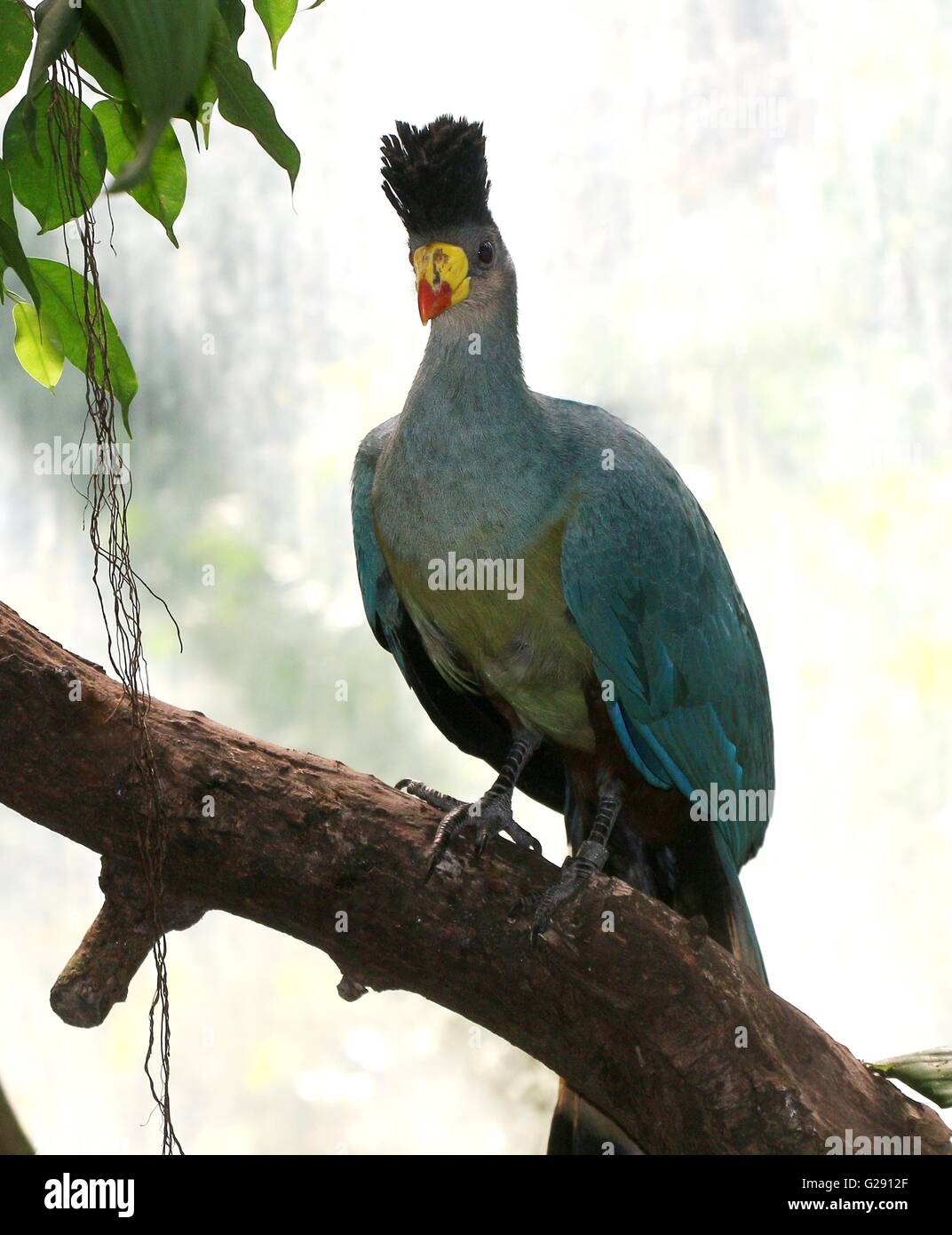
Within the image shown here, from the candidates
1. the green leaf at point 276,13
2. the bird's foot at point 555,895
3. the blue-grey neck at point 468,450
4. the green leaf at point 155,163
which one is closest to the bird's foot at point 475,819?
the bird's foot at point 555,895

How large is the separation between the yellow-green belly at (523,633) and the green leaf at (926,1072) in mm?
725

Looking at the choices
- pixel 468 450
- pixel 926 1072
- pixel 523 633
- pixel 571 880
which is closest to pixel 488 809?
pixel 571 880

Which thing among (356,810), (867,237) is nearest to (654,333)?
(867,237)

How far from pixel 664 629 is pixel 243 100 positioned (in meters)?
1.13

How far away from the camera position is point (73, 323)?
1.45 meters

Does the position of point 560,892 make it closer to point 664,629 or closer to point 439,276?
point 664,629

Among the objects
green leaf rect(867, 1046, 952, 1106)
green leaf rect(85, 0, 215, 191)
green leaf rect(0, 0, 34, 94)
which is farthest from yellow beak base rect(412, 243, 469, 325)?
green leaf rect(867, 1046, 952, 1106)

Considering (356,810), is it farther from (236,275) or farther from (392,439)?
(236,275)

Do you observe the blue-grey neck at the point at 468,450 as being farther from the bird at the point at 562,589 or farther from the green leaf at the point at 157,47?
the green leaf at the point at 157,47

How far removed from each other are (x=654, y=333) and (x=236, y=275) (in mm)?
1258

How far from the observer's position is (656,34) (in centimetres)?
346

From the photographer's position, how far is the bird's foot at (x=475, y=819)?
5.90ft

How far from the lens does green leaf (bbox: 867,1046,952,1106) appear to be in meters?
1.92
